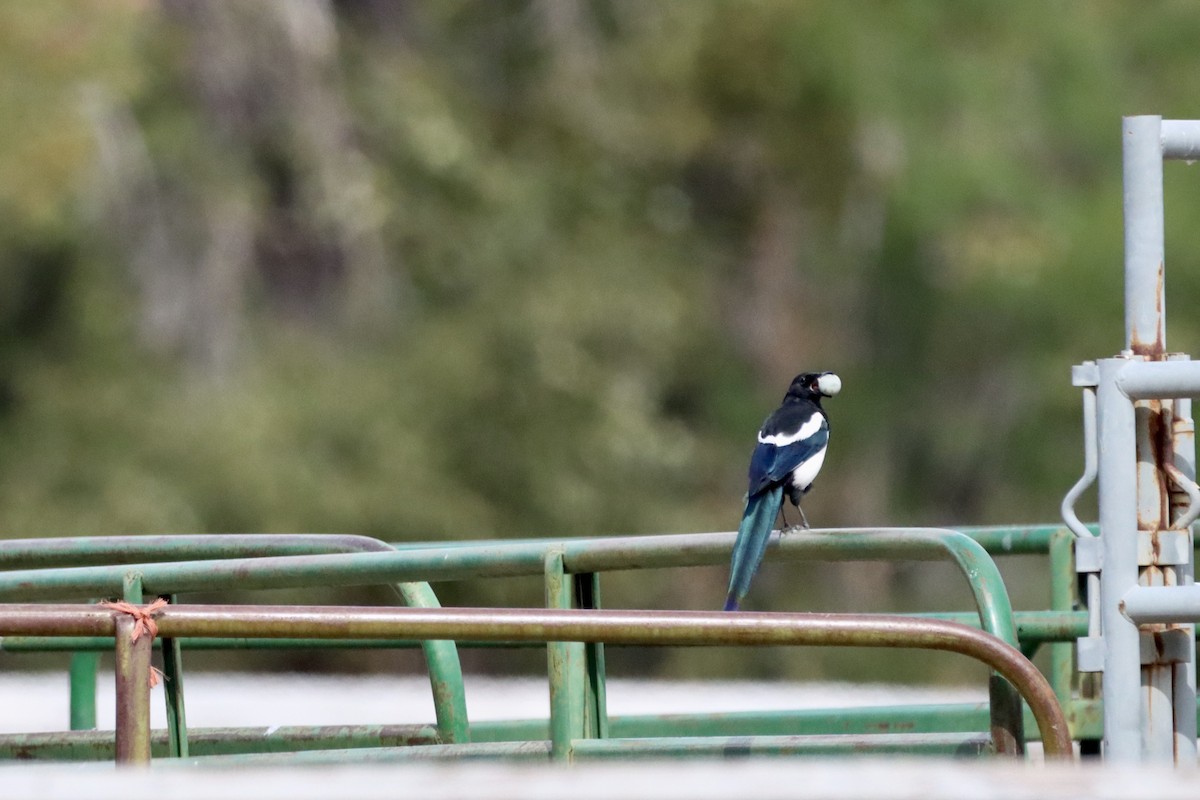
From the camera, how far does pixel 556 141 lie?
19031 mm

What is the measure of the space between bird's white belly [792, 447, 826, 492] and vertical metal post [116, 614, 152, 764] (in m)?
2.65

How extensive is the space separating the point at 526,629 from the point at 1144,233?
4.61 feet

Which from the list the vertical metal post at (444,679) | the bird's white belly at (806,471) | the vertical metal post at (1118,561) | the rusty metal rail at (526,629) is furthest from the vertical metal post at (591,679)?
the bird's white belly at (806,471)

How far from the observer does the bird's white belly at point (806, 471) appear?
535 cm

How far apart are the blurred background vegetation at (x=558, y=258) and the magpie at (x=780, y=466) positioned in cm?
936

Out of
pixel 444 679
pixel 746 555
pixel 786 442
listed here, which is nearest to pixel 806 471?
pixel 786 442

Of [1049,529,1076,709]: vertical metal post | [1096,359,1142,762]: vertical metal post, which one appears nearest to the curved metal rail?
[1096,359,1142,762]: vertical metal post

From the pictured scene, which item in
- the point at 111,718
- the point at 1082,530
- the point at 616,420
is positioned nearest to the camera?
the point at 1082,530

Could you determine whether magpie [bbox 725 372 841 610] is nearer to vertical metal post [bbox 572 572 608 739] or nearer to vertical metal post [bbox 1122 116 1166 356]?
vertical metal post [bbox 572 572 608 739]

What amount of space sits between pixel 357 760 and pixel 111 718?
20.7 feet

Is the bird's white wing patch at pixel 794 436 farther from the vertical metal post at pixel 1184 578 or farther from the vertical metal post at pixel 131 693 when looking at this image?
the vertical metal post at pixel 131 693

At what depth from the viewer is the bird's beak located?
241 inches

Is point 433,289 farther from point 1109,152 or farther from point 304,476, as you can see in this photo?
point 1109,152

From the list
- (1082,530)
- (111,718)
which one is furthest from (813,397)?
(111,718)
